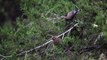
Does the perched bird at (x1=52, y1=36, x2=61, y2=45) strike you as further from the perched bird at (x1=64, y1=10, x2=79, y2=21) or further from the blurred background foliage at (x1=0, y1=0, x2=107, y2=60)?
the perched bird at (x1=64, y1=10, x2=79, y2=21)

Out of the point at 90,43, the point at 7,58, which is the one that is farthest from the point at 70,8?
the point at 7,58

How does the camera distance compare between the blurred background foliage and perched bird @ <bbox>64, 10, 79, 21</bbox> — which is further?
perched bird @ <bbox>64, 10, 79, 21</bbox>

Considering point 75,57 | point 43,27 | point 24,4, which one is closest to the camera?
point 75,57

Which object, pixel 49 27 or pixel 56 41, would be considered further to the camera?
pixel 49 27

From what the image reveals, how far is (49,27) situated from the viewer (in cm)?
339

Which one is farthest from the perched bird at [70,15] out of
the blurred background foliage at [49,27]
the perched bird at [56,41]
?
the perched bird at [56,41]

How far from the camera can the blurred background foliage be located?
10.4 feet

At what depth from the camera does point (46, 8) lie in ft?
12.5

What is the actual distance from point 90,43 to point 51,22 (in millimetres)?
420

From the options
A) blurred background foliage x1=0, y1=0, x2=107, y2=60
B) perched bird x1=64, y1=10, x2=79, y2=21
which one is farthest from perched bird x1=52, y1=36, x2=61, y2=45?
perched bird x1=64, y1=10, x2=79, y2=21

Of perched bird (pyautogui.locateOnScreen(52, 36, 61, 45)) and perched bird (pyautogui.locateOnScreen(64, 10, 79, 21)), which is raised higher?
perched bird (pyautogui.locateOnScreen(64, 10, 79, 21))

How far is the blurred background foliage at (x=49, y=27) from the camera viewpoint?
10.4 ft

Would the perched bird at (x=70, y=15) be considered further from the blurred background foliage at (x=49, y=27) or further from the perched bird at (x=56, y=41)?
the perched bird at (x=56, y=41)

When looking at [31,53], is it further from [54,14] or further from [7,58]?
[54,14]
